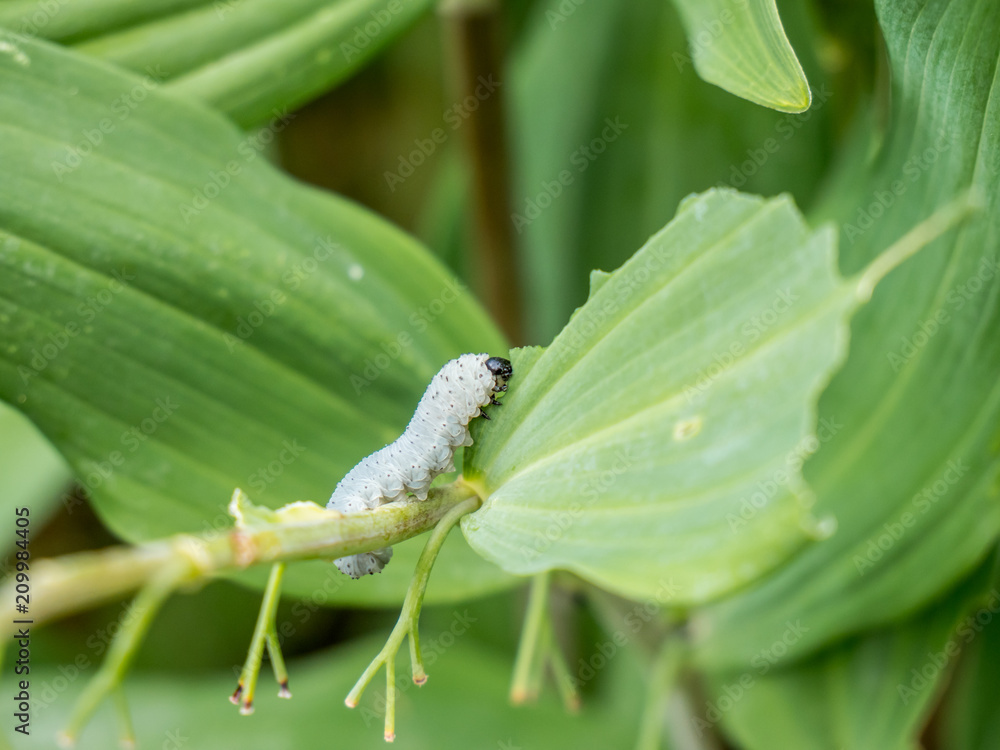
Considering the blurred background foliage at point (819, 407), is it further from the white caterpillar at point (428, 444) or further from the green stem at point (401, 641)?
the green stem at point (401, 641)

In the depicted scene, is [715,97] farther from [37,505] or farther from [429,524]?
[37,505]

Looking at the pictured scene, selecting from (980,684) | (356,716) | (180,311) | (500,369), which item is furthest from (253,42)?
(980,684)

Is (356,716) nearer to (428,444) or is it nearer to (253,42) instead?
(428,444)

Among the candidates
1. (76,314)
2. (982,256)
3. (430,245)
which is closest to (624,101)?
(430,245)

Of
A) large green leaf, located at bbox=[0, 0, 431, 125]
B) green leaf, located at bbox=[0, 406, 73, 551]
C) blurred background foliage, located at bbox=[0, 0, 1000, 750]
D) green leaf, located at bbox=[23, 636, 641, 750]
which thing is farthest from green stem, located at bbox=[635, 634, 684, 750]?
green leaf, located at bbox=[0, 406, 73, 551]

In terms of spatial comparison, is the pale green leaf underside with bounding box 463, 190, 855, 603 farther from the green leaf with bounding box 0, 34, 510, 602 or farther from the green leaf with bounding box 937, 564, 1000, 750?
the green leaf with bounding box 937, 564, 1000, 750

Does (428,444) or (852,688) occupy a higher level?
(428,444)
